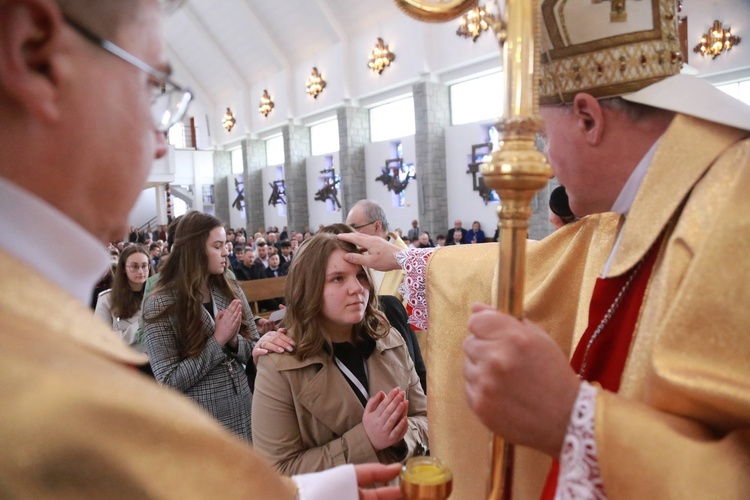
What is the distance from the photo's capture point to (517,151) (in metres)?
0.89

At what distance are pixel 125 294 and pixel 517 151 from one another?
364 cm

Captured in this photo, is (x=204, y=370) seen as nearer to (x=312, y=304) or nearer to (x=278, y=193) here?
(x=312, y=304)

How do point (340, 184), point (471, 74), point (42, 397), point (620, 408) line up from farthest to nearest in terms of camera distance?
point (340, 184) → point (471, 74) → point (620, 408) → point (42, 397)

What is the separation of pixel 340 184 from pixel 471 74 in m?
5.49

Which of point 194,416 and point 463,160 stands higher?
point 463,160

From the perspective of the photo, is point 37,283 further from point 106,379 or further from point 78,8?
point 78,8

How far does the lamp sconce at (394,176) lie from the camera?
14672mm

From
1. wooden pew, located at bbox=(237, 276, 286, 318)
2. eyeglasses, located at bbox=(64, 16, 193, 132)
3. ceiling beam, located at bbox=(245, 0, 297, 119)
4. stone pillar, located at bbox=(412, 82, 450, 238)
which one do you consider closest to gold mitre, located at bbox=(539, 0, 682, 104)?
eyeglasses, located at bbox=(64, 16, 193, 132)

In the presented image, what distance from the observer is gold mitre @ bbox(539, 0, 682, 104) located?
1164mm

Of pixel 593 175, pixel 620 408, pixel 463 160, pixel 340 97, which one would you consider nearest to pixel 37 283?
pixel 620 408

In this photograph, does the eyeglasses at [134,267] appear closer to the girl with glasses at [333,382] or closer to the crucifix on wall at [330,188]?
the girl with glasses at [333,382]

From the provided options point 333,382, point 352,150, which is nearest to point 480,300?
point 333,382

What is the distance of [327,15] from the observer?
15320 millimetres

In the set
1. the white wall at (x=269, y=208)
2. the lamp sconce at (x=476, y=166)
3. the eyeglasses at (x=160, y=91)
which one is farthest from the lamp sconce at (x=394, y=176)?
the eyeglasses at (x=160, y=91)
